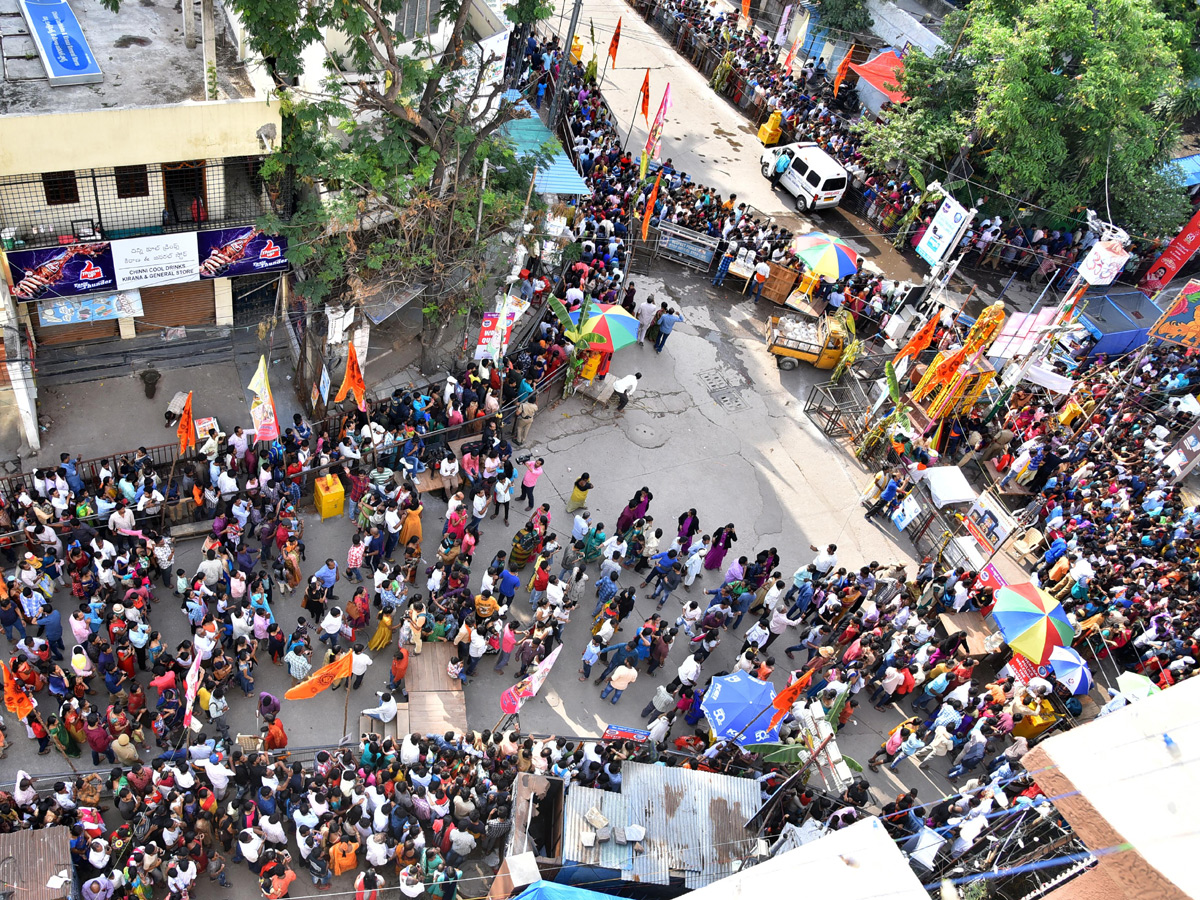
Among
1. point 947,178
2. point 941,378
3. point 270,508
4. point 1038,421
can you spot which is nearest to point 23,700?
point 270,508

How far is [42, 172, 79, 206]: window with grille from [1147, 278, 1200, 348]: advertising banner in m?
22.0

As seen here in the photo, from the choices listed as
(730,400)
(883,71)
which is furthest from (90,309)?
(883,71)

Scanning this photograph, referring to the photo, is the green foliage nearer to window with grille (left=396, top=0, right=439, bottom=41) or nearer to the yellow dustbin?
window with grille (left=396, top=0, right=439, bottom=41)

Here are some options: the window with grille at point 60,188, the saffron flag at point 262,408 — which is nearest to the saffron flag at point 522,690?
the saffron flag at point 262,408

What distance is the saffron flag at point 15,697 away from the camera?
1137 centimetres

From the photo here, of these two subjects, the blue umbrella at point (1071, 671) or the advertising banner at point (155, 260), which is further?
the advertising banner at point (155, 260)

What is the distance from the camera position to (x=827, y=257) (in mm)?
21906

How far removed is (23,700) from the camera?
37.6 feet

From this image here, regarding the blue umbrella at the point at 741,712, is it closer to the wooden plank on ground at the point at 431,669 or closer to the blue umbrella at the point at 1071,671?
the wooden plank on ground at the point at 431,669

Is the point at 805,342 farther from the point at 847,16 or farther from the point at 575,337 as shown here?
the point at 847,16

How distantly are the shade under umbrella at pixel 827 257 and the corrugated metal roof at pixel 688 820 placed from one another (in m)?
13.3

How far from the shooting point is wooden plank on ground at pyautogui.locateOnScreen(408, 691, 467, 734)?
507 inches

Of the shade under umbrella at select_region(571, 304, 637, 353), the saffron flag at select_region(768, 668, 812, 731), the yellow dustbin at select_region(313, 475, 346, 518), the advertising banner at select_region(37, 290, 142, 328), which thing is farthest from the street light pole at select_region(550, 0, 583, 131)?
the saffron flag at select_region(768, 668, 812, 731)

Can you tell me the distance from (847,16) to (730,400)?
63.3 feet
